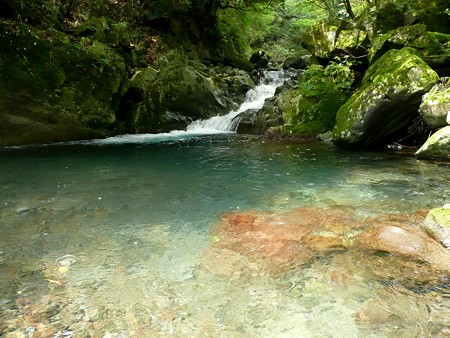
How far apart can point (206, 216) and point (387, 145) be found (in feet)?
22.5

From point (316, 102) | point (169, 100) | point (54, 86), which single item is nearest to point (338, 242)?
point (316, 102)

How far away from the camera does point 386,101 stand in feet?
25.6

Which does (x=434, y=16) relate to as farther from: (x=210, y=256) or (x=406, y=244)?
(x=210, y=256)

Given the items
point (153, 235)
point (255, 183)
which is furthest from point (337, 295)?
point (255, 183)

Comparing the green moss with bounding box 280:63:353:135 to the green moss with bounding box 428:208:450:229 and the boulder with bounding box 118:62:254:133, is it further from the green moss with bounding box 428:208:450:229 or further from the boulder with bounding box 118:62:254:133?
the green moss with bounding box 428:208:450:229

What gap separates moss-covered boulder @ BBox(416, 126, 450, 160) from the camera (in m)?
6.82

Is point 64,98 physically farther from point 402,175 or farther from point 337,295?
point 337,295

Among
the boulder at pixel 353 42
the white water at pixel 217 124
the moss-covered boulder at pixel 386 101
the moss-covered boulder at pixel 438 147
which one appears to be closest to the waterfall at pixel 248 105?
the white water at pixel 217 124

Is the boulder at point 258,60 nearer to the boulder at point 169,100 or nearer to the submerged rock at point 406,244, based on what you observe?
the boulder at point 169,100

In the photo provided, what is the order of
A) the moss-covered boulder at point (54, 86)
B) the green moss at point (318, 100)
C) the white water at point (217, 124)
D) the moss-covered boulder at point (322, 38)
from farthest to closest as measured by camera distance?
1. the moss-covered boulder at point (322, 38)
2. the white water at point (217, 124)
3. the green moss at point (318, 100)
4. the moss-covered boulder at point (54, 86)

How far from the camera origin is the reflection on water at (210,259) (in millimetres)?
2232

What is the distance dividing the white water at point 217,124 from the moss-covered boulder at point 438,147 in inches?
279

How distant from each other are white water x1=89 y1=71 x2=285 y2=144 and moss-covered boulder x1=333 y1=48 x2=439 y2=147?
5.27 metres

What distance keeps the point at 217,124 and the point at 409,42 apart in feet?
23.6
